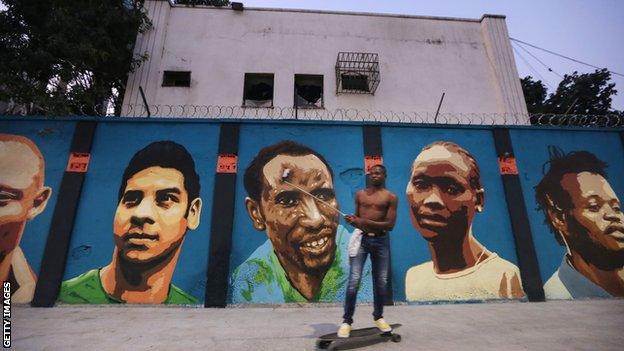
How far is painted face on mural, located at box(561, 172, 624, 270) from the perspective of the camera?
6.48 m

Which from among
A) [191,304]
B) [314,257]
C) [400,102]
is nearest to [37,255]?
[191,304]

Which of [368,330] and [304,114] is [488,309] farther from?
[304,114]

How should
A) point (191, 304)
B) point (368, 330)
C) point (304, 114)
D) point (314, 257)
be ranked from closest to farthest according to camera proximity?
point (368, 330) < point (191, 304) < point (314, 257) < point (304, 114)

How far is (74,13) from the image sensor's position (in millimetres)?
9508

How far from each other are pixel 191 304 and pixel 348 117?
7516 millimetres

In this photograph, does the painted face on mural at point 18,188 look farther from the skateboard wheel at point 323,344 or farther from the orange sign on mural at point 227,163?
the skateboard wheel at point 323,344

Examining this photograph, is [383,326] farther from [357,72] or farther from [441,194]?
[357,72]

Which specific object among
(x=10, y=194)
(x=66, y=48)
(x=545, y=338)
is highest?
(x=66, y=48)

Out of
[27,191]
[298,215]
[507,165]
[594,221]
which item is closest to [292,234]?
[298,215]

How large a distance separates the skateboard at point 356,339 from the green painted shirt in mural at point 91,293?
348 cm

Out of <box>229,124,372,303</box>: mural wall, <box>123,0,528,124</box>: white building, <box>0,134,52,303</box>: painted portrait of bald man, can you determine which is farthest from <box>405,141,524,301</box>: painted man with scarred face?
<box>0,134,52,303</box>: painted portrait of bald man

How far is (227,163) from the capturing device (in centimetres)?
662

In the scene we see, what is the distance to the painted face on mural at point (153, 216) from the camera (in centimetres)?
598

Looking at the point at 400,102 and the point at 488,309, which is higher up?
the point at 400,102
